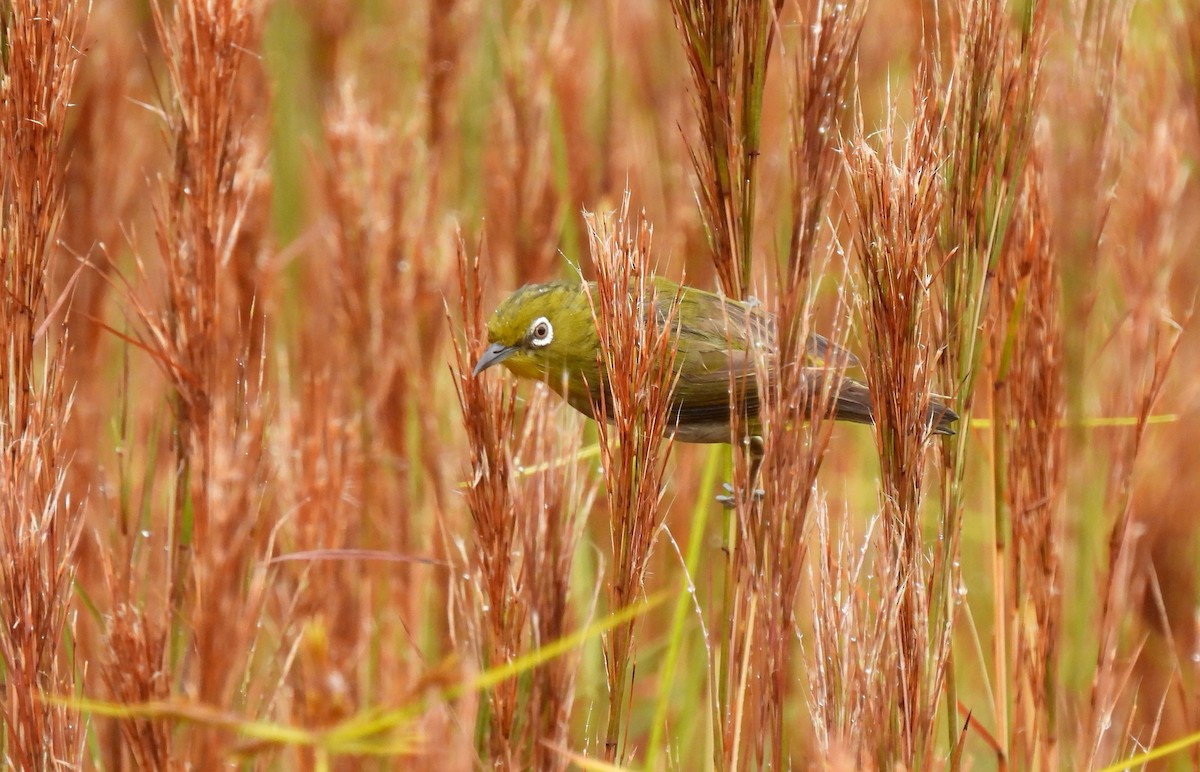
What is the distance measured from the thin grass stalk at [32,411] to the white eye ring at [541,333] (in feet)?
3.68

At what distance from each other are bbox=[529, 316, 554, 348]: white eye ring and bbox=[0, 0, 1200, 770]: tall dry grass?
9.2 inches

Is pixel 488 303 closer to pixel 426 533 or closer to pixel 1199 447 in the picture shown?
pixel 426 533

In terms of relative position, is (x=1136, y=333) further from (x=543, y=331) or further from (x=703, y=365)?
(x=543, y=331)

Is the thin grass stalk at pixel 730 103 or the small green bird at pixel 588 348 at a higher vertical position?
the thin grass stalk at pixel 730 103

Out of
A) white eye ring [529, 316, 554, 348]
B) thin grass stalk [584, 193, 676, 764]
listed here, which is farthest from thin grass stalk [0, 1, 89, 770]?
white eye ring [529, 316, 554, 348]

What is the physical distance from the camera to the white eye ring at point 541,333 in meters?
2.62

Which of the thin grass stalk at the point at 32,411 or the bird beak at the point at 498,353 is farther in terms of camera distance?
the bird beak at the point at 498,353

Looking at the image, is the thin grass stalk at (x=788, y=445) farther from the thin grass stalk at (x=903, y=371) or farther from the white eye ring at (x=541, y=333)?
the white eye ring at (x=541, y=333)

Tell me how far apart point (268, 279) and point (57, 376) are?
147 centimetres

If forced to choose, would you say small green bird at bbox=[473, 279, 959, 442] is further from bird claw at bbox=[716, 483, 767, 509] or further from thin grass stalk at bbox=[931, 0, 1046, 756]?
thin grass stalk at bbox=[931, 0, 1046, 756]

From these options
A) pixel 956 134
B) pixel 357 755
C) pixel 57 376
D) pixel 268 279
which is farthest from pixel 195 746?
pixel 268 279

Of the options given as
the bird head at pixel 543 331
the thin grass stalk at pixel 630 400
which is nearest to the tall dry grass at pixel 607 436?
the thin grass stalk at pixel 630 400

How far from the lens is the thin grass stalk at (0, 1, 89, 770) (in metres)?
1.48

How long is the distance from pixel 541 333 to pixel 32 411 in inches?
50.1
